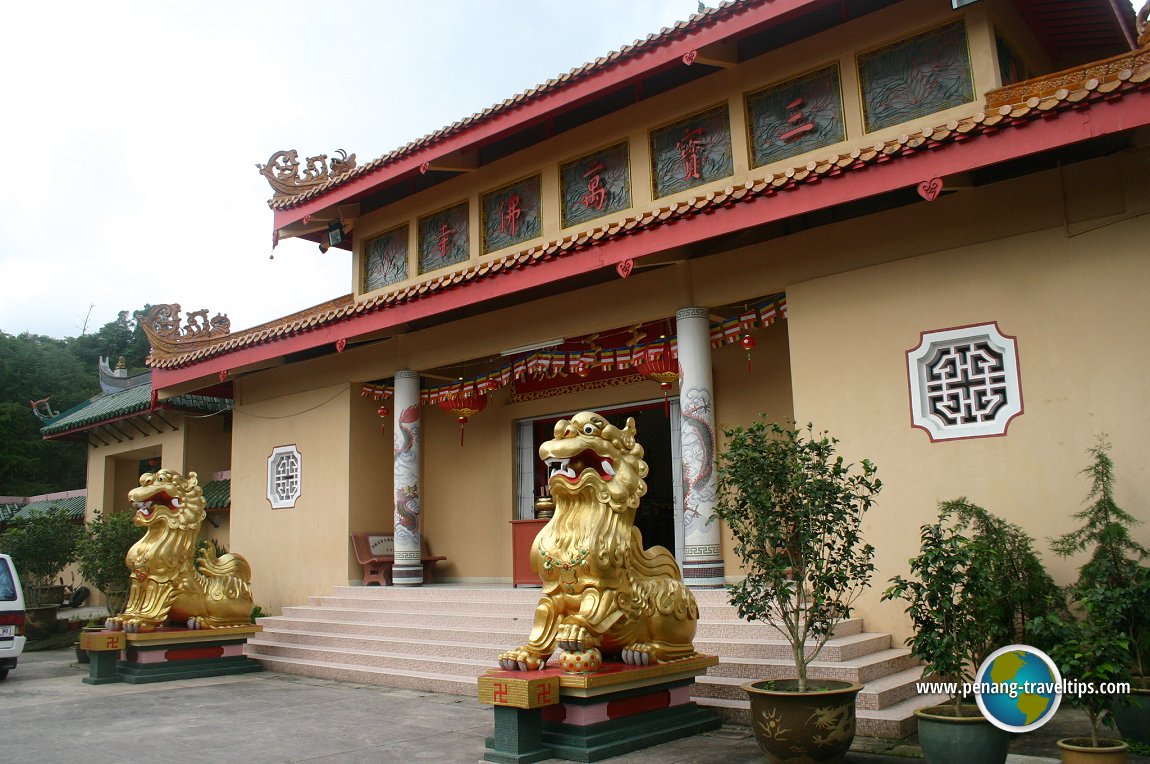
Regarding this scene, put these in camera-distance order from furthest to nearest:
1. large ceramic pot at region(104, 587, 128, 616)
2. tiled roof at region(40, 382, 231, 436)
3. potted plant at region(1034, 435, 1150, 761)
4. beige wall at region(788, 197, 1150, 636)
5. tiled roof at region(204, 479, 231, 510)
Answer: tiled roof at region(40, 382, 231, 436), tiled roof at region(204, 479, 231, 510), large ceramic pot at region(104, 587, 128, 616), beige wall at region(788, 197, 1150, 636), potted plant at region(1034, 435, 1150, 761)

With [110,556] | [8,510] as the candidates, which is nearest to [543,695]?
[110,556]

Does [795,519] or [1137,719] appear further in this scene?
[795,519]

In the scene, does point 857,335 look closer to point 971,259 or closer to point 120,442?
point 971,259

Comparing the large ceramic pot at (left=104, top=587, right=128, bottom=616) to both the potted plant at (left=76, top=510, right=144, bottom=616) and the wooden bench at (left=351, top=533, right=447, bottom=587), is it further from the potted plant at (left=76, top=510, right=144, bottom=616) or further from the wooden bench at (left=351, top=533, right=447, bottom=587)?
the wooden bench at (left=351, top=533, right=447, bottom=587)

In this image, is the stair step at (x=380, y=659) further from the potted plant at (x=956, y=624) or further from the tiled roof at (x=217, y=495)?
the tiled roof at (x=217, y=495)

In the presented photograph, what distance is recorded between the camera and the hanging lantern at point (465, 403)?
10719 mm

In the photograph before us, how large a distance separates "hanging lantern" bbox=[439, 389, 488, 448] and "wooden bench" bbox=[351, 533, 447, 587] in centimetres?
170

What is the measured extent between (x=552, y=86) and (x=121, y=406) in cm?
1134

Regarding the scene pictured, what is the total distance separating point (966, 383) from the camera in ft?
22.0

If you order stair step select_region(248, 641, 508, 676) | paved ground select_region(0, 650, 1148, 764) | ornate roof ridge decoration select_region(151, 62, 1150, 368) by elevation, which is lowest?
paved ground select_region(0, 650, 1148, 764)

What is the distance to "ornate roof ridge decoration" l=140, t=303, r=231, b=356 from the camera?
494 inches

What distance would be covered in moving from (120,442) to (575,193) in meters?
11.6

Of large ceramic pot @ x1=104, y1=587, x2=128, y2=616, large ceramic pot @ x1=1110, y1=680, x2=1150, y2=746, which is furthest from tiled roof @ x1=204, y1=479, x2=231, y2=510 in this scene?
large ceramic pot @ x1=1110, y1=680, x2=1150, y2=746

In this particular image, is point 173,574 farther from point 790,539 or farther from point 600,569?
point 790,539
